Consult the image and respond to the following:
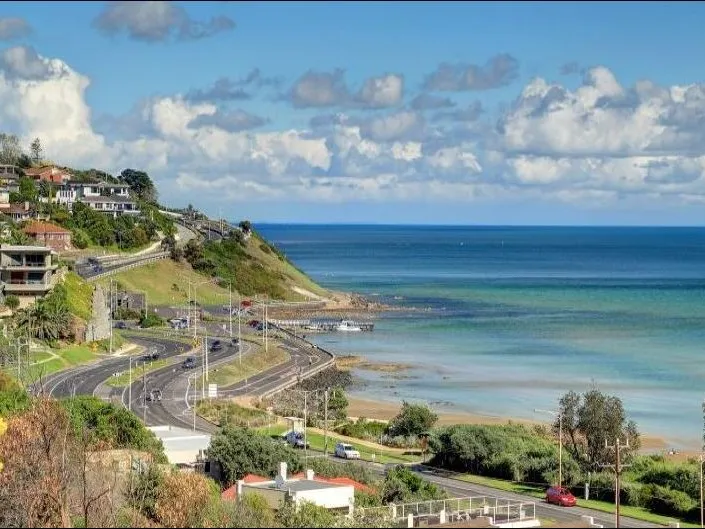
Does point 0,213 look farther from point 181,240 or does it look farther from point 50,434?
point 50,434

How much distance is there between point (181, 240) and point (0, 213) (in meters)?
42.4

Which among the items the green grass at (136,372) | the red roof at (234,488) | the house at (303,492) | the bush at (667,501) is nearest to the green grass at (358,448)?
the green grass at (136,372)

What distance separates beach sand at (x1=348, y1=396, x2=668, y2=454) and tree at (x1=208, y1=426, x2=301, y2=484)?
25.5 metres

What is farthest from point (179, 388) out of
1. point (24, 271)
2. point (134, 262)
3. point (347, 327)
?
point (134, 262)

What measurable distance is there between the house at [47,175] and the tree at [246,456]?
124 metres

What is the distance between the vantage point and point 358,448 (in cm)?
7475

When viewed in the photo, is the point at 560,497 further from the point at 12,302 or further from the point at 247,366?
the point at 12,302

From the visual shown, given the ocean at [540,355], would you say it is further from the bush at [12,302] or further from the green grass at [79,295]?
the bush at [12,302]

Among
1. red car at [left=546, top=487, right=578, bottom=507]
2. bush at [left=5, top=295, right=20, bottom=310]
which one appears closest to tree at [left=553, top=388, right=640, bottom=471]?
red car at [left=546, top=487, right=578, bottom=507]

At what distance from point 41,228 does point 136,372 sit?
52313mm

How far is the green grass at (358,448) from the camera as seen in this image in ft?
233

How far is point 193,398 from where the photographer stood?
87625 mm

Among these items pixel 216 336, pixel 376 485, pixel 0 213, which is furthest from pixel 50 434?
pixel 0 213

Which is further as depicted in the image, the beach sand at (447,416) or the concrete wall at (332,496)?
the beach sand at (447,416)
